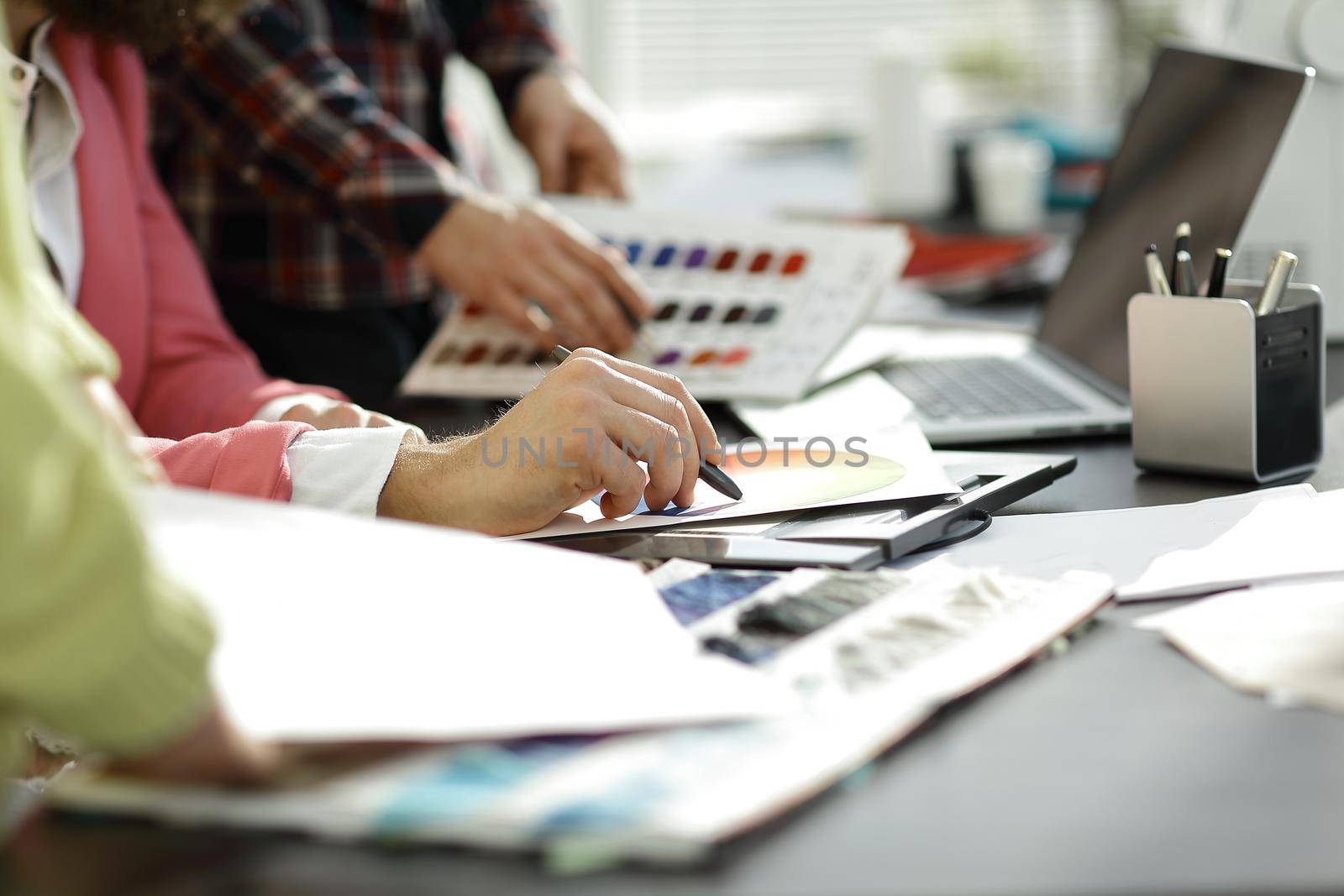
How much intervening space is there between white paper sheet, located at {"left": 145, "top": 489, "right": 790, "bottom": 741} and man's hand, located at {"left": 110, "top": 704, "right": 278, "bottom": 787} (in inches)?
0.5

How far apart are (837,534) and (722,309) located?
1.82 feet

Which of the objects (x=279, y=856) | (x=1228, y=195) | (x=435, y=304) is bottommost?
(x=435, y=304)

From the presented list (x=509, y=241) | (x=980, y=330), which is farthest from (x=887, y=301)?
(x=509, y=241)

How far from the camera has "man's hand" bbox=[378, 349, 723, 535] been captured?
699mm

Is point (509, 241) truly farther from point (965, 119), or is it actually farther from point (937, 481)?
point (965, 119)

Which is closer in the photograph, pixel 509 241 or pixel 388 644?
pixel 388 644

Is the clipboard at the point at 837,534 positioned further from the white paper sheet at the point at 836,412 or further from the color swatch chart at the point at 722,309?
the color swatch chart at the point at 722,309

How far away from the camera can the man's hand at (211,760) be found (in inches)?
15.9

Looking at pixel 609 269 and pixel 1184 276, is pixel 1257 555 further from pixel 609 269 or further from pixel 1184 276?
pixel 609 269

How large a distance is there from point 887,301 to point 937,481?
3.22ft

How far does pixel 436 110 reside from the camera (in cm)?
156

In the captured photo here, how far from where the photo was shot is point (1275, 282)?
32.6 inches

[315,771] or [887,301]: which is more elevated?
[315,771]

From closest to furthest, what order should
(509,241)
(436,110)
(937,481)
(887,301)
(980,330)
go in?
(937,481)
(509,241)
(980,330)
(436,110)
(887,301)
